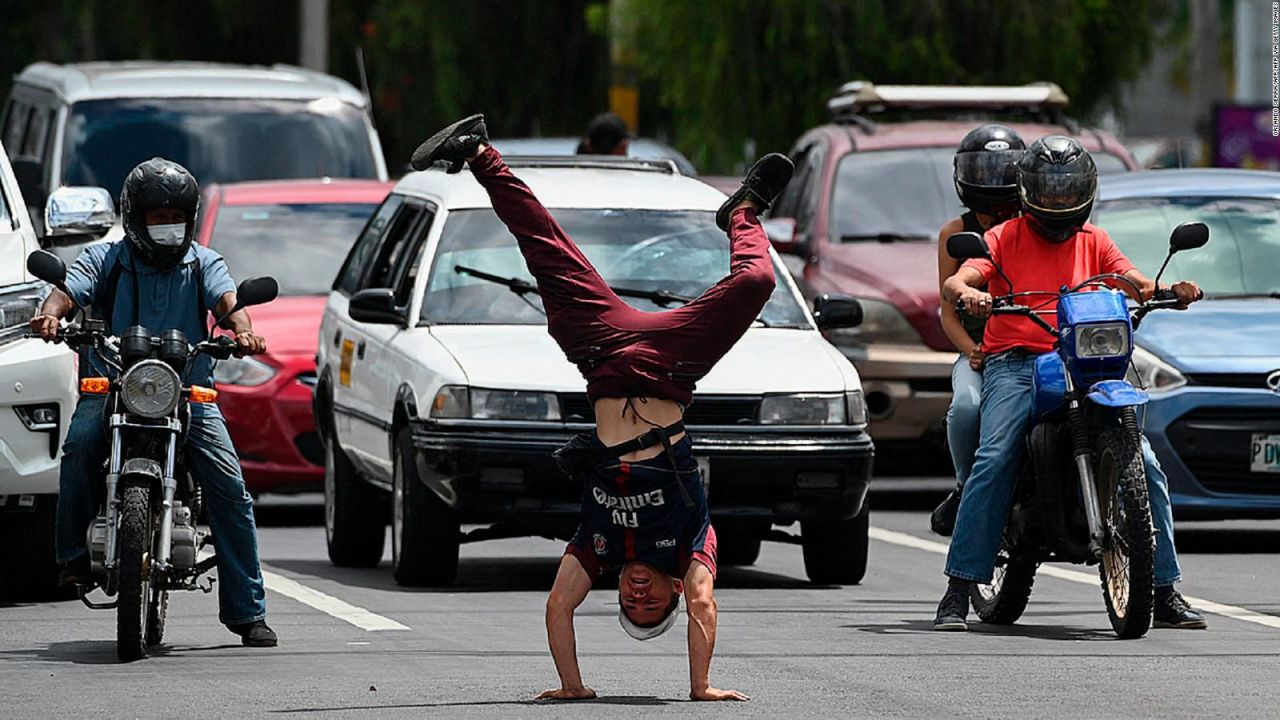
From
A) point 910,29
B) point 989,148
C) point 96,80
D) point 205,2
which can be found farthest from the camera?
point 205,2

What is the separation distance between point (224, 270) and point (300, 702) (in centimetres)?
197

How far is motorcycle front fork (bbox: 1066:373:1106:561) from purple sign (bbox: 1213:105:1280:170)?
21.3 m

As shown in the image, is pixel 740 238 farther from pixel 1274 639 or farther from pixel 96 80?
pixel 96 80

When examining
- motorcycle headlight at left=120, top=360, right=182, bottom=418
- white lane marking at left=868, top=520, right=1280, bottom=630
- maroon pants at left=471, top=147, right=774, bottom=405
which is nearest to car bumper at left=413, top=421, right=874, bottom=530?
white lane marking at left=868, top=520, right=1280, bottom=630

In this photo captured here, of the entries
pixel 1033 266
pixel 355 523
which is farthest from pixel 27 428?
pixel 1033 266

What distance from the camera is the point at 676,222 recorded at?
12773 millimetres

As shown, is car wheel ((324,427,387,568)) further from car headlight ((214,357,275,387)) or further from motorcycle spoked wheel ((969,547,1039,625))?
motorcycle spoked wheel ((969,547,1039,625))

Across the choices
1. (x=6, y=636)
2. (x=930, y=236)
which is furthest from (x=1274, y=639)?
(x=930, y=236)

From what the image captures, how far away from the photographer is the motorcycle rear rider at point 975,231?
34.4ft

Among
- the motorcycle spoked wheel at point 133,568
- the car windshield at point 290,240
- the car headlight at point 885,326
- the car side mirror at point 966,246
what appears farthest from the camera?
the car windshield at point 290,240

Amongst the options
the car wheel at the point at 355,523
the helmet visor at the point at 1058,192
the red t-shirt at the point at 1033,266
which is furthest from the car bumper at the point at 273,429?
the helmet visor at the point at 1058,192

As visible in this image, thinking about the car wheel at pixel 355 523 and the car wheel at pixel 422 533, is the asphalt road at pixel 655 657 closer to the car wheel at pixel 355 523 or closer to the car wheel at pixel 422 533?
the car wheel at pixel 422 533

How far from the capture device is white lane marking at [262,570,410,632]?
34.2ft

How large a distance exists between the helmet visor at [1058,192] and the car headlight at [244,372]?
19.2 ft
